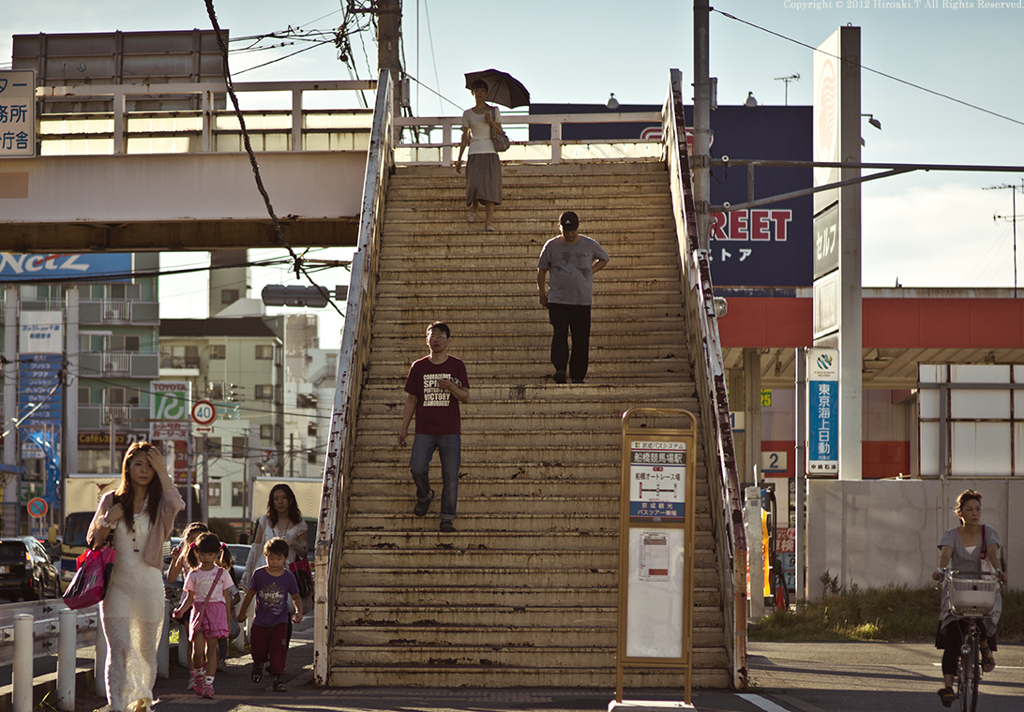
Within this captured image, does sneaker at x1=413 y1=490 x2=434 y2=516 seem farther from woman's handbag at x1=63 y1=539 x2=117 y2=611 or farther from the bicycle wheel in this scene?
the bicycle wheel

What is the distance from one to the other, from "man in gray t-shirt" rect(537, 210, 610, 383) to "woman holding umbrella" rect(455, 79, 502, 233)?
10.3 feet

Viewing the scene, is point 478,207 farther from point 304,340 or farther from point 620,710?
point 304,340

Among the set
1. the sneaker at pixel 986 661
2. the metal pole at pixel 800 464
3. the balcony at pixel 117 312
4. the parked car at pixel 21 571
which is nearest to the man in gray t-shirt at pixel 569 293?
the sneaker at pixel 986 661

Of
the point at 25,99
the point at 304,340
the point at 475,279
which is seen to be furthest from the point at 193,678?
the point at 304,340

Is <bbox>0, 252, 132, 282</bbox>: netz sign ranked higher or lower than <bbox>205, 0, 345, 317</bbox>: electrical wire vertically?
higher

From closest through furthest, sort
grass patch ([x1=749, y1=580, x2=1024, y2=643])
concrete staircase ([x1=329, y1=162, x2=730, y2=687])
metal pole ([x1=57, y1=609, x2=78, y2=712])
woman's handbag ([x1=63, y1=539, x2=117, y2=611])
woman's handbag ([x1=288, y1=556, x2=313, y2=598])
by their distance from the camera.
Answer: woman's handbag ([x1=63, y1=539, x2=117, y2=611]) < metal pole ([x1=57, y1=609, x2=78, y2=712]) < concrete staircase ([x1=329, y1=162, x2=730, y2=687]) < woman's handbag ([x1=288, y1=556, x2=313, y2=598]) < grass patch ([x1=749, y1=580, x2=1024, y2=643])

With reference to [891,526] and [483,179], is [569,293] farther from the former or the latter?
[891,526]

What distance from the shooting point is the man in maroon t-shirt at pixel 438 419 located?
10.6m

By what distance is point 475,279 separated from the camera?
14664 millimetres

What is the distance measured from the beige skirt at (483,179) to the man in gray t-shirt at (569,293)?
10.4 feet

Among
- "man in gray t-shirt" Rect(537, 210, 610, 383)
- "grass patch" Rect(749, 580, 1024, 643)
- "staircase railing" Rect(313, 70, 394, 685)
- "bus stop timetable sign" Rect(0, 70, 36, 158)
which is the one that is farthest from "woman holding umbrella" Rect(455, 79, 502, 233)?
"bus stop timetable sign" Rect(0, 70, 36, 158)

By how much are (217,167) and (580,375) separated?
8563 millimetres

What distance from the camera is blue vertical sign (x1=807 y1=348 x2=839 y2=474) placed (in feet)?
61.5

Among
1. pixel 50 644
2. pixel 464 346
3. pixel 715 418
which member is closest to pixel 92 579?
pixel 50 644
